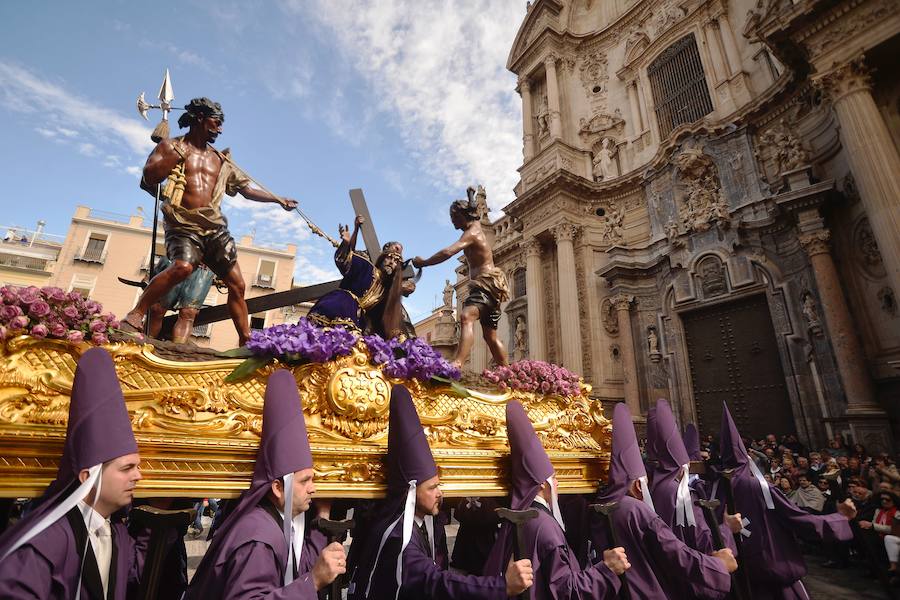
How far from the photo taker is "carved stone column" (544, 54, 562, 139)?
58.1 ft

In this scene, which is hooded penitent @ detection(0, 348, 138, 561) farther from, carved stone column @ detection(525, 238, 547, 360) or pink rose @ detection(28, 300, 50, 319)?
carved stone column @ detection(525, 238, 547, 360)

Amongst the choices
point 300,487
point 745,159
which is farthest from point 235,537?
point 745,159

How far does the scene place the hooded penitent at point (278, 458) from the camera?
1828 mm

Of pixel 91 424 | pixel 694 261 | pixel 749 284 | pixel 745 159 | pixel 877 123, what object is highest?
pixel 745 159

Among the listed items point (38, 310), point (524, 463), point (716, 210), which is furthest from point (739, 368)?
point (38, 310)

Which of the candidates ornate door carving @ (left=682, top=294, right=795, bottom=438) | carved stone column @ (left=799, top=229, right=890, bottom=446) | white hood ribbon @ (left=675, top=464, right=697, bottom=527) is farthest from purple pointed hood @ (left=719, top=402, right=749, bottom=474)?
ornate door carving @ (left=682, top=294, right=795, bottom=438)

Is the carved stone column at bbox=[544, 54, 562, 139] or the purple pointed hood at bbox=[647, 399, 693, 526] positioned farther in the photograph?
the carved stone column at bbox=[544, 54, 562, 139]

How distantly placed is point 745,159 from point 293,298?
1364 centimetres

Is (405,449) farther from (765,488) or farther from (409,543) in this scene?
(765,488)

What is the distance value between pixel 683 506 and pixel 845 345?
8695mm

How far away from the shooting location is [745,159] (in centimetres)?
1208

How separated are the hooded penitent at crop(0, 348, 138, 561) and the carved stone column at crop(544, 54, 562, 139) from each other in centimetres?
1801

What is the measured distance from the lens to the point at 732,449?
158 inches

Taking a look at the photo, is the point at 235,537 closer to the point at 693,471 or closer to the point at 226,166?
the point at 226,166
